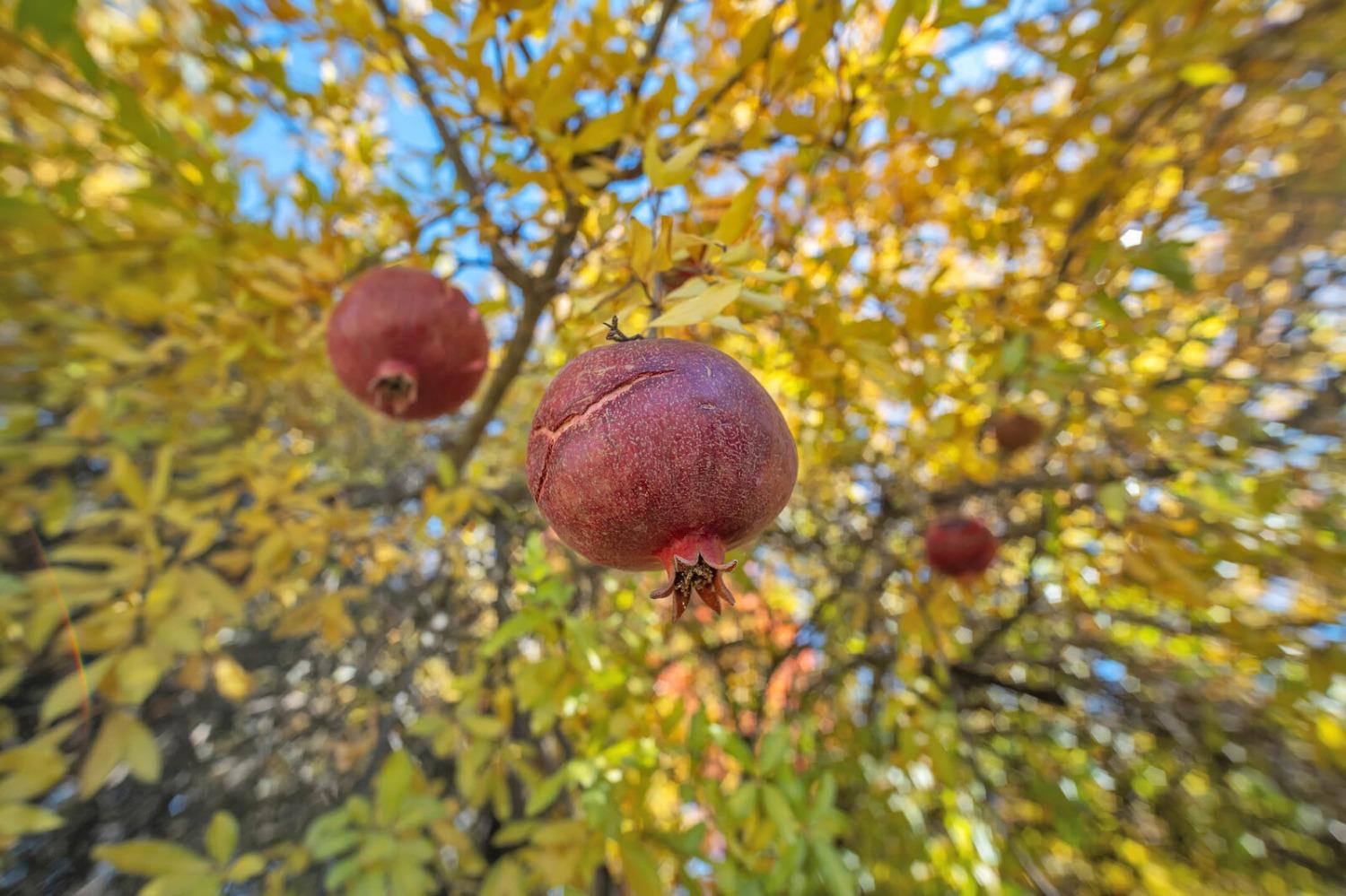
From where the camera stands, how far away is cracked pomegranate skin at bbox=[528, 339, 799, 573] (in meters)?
0.60

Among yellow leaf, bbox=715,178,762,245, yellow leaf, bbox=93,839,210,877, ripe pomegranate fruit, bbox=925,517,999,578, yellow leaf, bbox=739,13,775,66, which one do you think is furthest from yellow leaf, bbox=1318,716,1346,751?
yellow leaf, bbox=93,839,210,877

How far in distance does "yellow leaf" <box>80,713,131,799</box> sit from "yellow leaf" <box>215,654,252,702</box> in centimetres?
78

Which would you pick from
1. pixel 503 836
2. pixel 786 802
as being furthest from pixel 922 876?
pixel 503 836

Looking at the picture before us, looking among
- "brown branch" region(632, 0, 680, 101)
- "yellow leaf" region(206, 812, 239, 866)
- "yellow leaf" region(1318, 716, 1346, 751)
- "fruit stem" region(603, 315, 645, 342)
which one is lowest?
"yellow leaf" region(1318, 716, 1346, 751)

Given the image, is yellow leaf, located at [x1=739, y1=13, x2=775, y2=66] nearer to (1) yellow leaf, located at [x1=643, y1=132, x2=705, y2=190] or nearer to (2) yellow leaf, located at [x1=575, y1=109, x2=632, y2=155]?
(2) yellow leaf, located at [x1=575, y1=109, x2=632, y2=155]

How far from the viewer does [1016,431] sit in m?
2.01

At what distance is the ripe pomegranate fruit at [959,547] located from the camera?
173 centimetres

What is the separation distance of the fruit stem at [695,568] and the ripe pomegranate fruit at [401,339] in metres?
0.65

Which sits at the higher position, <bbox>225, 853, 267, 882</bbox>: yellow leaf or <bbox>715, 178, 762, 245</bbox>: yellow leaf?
<bbox>715, 178, 762, 245</bbox>: yellow leaf

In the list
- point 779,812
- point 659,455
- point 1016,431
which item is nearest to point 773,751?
point 779,812

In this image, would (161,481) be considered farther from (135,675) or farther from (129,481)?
(135,675)

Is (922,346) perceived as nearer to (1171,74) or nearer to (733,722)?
(1171,74)

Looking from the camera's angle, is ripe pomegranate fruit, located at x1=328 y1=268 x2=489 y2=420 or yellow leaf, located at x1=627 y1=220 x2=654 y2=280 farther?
ripe pomegranate fruit, located at x1=328 y1=268 x2=489 y2=420

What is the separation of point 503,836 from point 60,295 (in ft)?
6.47
